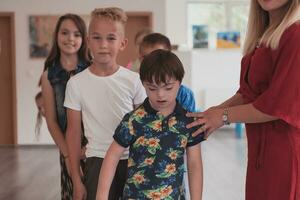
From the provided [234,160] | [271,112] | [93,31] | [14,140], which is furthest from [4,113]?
[271,112]

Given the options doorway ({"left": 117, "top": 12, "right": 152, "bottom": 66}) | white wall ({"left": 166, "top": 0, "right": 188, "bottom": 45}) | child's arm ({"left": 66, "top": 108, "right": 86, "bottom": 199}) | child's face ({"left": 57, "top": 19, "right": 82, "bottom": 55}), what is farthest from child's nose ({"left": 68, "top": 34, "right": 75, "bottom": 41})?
white wall ({"left": 166, "top": 0, "right": 188, "bottom": 45})

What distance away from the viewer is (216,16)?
28.0 ft

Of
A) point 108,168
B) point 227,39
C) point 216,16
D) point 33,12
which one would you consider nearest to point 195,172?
point 108,168

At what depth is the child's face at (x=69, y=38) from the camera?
6.91ft

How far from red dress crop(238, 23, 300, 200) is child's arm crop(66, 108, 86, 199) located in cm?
66

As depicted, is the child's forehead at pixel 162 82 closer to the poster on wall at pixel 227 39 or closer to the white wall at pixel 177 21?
the white wall at pixel 177 21

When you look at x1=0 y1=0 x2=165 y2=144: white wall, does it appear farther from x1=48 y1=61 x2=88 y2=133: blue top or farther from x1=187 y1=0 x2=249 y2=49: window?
x1=48 y1=61 x2=88 y2=133: blue top

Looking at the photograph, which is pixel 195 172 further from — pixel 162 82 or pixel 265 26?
pixel 265 26

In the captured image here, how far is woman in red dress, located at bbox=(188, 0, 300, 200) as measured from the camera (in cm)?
132

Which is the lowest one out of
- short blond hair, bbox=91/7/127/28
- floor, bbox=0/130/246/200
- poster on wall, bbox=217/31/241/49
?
floor, bbox=0/130/246/200

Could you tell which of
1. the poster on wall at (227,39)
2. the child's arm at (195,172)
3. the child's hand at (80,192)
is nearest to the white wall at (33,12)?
the poster on wall at (227,39)

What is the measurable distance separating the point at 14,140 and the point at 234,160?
3.57 metres

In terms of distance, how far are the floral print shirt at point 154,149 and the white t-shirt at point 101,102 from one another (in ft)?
0.80

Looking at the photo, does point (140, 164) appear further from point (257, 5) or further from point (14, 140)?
point (14, 140)
